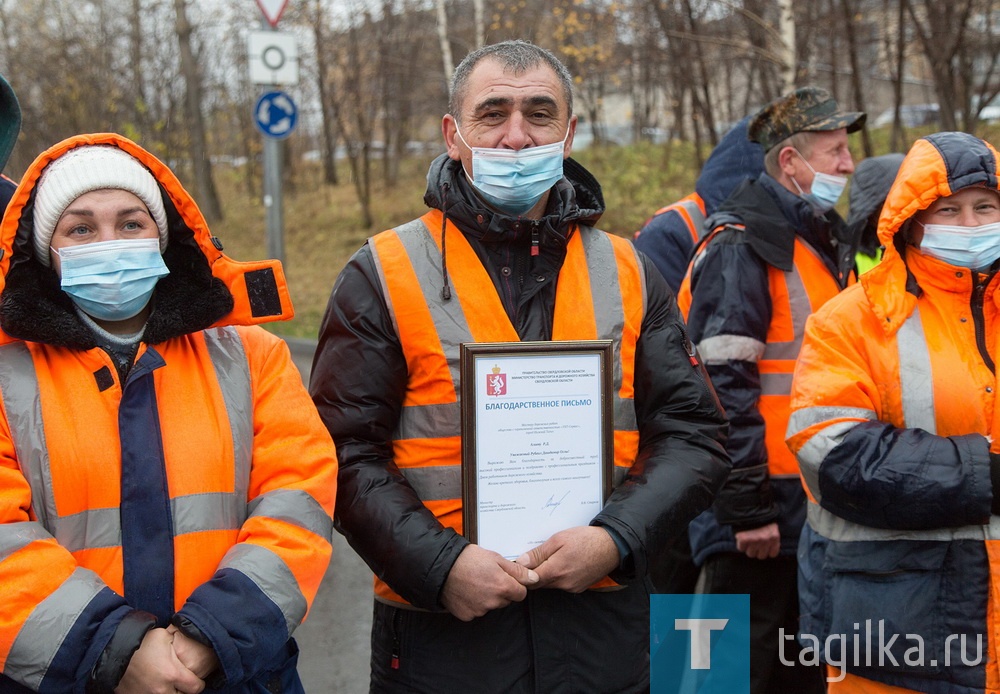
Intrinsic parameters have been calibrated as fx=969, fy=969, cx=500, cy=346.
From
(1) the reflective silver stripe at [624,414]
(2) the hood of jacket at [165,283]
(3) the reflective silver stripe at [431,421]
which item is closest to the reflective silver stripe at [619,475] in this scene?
(1) the reflective silver stripe at [624,414]

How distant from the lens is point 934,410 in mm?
2807

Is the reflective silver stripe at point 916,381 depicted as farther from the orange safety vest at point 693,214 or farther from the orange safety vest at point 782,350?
the orange safety vest at point 693,214

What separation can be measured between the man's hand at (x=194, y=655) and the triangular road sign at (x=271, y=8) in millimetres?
8676

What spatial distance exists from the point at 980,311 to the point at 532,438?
57.0 inches

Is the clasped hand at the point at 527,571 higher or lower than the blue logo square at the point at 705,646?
higher

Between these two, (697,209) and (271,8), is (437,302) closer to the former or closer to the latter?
(697,209)

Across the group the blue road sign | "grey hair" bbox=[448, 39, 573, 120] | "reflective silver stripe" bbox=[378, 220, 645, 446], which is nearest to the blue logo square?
"reflective silver stripe" bbox=[378, 220, 645, 446]

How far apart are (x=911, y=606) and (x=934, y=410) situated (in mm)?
566

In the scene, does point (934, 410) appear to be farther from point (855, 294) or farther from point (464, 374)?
point (464, 374)

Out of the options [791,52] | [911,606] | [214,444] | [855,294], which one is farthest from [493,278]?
[791,52]

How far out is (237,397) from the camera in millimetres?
2410

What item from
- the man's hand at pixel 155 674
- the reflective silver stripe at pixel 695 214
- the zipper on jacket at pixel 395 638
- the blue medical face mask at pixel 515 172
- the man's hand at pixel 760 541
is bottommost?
the man's hand at pixel 760 541

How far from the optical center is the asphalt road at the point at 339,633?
15.1 feet

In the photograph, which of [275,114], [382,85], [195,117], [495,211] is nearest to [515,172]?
[495,211]
